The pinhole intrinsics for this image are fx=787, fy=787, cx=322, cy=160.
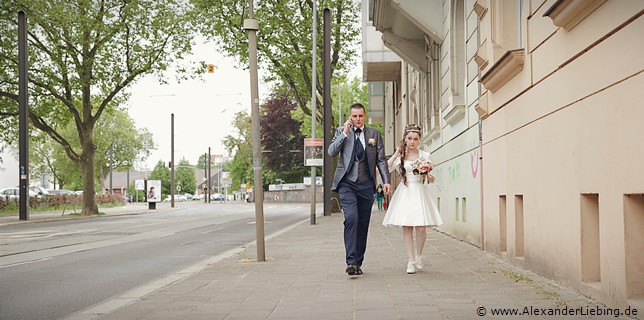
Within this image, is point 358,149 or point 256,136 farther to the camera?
point 256,136

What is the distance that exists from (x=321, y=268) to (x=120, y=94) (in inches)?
1234

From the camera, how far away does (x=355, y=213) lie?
28.1 ft

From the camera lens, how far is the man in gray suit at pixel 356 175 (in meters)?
8.58

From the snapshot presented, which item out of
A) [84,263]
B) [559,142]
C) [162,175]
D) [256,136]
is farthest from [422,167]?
[162,175]

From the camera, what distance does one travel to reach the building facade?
17.7ft

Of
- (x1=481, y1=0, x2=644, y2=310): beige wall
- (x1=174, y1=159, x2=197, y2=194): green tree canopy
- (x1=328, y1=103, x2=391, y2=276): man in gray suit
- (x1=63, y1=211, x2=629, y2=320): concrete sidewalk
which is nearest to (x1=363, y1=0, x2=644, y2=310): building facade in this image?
(x1=481, y1=0, x2=644, y2=310): beige wall

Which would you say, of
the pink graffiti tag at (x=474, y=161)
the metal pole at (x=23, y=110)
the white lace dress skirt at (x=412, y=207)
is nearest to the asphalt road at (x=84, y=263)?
the white lace dress skirt at (x=412, y=207)

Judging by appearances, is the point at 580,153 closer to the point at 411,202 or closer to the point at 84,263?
the point at 411,202

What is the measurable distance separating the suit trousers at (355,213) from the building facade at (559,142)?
5.78 feet

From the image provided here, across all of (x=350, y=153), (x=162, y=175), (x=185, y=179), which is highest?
(x=162, y=175)

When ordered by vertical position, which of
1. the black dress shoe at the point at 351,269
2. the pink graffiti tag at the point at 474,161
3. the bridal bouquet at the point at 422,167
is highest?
the pink graffiti tag at the point at 474,161

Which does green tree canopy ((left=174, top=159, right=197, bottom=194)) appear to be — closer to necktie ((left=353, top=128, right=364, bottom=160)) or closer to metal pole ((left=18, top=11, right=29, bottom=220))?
metal pole ((left=18, top=11, right=29, bottom=220))

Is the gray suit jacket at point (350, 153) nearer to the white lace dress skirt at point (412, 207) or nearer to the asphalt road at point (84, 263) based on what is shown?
the white lace dress skirt at point (412, 207)

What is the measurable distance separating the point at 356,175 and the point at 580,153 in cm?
274
